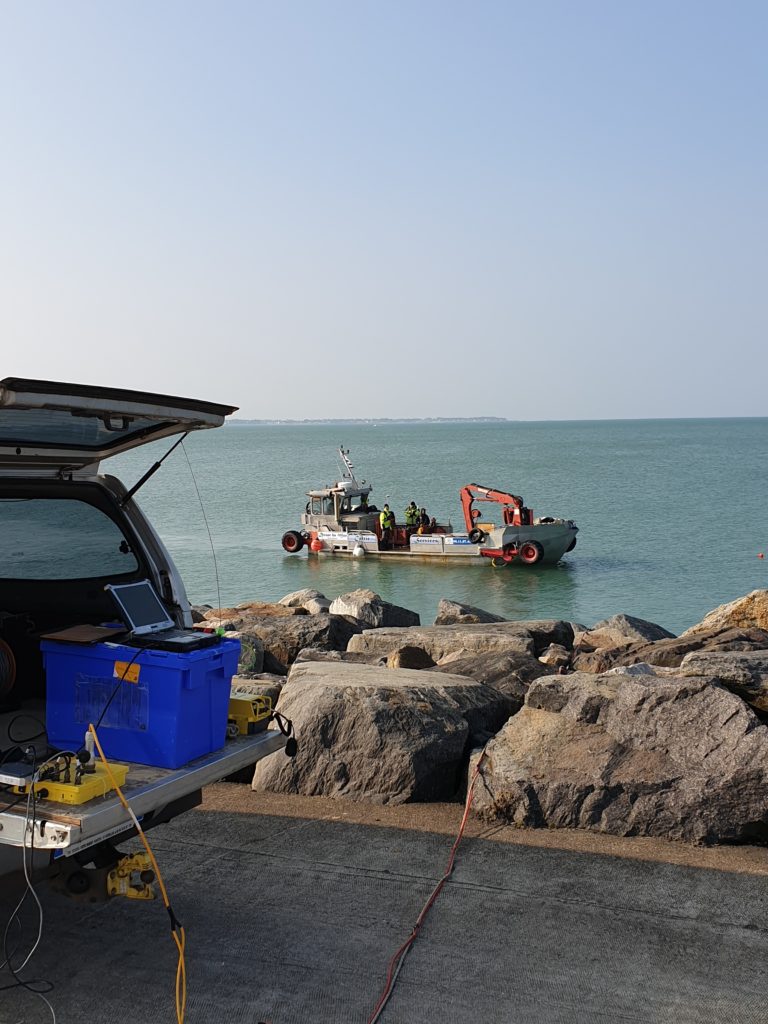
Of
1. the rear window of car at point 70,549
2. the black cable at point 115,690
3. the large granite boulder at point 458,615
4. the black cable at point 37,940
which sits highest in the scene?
the rear window of car at point 70,549

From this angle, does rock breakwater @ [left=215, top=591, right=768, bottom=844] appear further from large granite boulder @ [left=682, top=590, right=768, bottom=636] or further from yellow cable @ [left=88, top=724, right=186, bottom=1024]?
large granite boulder @ [left=682, top=590, right=768, bottom=636]

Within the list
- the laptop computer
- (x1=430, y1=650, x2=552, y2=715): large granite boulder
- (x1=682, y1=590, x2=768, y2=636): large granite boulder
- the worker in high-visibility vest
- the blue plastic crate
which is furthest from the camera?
the worker in high-visibility vest

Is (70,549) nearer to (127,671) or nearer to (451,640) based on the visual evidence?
(127,671)

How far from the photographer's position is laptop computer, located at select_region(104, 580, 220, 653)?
4598 mm

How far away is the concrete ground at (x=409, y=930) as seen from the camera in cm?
428

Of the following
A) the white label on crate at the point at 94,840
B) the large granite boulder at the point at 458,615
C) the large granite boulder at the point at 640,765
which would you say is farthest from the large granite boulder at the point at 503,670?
the large granite boulder at the point at 458,615

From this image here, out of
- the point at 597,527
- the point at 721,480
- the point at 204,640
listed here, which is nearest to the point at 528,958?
the point at 204,640

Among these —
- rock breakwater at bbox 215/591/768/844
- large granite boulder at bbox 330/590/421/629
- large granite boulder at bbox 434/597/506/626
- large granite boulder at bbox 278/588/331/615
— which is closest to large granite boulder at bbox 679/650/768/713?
rock breakwater at bbox 215/591/768/844

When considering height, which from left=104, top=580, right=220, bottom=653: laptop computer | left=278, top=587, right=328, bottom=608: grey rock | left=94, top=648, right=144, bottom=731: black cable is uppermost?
left=104, top=580, right=220, bottom=653: laptop computer

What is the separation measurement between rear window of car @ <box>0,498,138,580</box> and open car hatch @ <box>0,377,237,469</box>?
309 millimetres

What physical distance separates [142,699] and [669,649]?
20.8 feet

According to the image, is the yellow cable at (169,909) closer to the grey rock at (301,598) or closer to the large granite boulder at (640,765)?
the large granite boulder at (640,765)

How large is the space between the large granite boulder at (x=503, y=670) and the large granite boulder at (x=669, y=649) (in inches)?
42.2

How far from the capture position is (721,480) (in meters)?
87.6
